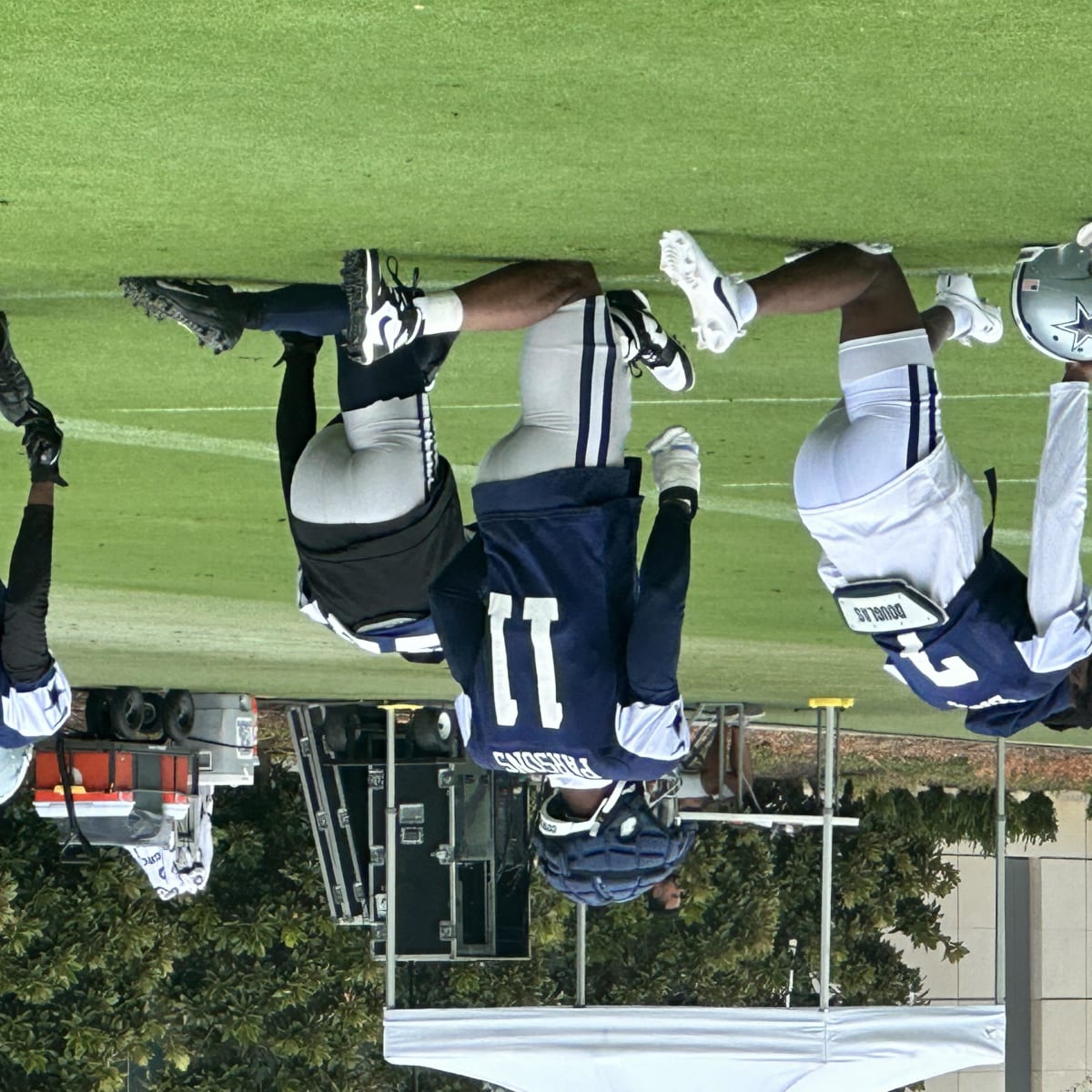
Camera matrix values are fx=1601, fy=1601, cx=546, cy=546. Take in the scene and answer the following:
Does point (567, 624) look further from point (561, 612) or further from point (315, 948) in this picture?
point (315, 948)

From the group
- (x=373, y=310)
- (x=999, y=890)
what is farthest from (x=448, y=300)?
(x=999, y=890)

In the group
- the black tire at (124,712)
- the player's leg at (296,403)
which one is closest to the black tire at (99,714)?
the black tire at (124,712)

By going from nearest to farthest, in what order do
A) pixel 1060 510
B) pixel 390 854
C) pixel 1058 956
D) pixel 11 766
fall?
pixel 1060 510 < pixel 11 766 < pixel 390 854 < pixel 1058 956

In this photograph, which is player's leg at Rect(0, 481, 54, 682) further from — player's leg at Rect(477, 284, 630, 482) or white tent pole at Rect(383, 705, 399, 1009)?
white tent pole at Rect(383, 705, 399, 1009)

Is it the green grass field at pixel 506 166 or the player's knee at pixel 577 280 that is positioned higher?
the green grass field at pixel 506 166

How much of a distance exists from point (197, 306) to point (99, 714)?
224 inches

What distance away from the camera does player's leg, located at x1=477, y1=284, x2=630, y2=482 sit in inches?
172

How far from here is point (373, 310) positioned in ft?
13.5

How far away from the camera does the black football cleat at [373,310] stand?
4.09 m

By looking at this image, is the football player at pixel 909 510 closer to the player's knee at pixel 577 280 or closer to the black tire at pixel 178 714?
the player's knee at pixel 577 280

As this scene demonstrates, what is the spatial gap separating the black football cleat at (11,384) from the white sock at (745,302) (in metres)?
2.37

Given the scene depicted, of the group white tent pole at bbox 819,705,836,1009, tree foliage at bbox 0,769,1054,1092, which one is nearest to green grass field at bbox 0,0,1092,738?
white tent pole at bbox 819,705,836,1009

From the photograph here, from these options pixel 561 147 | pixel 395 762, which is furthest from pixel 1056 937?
pixel 561 147

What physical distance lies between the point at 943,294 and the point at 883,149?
76cm
